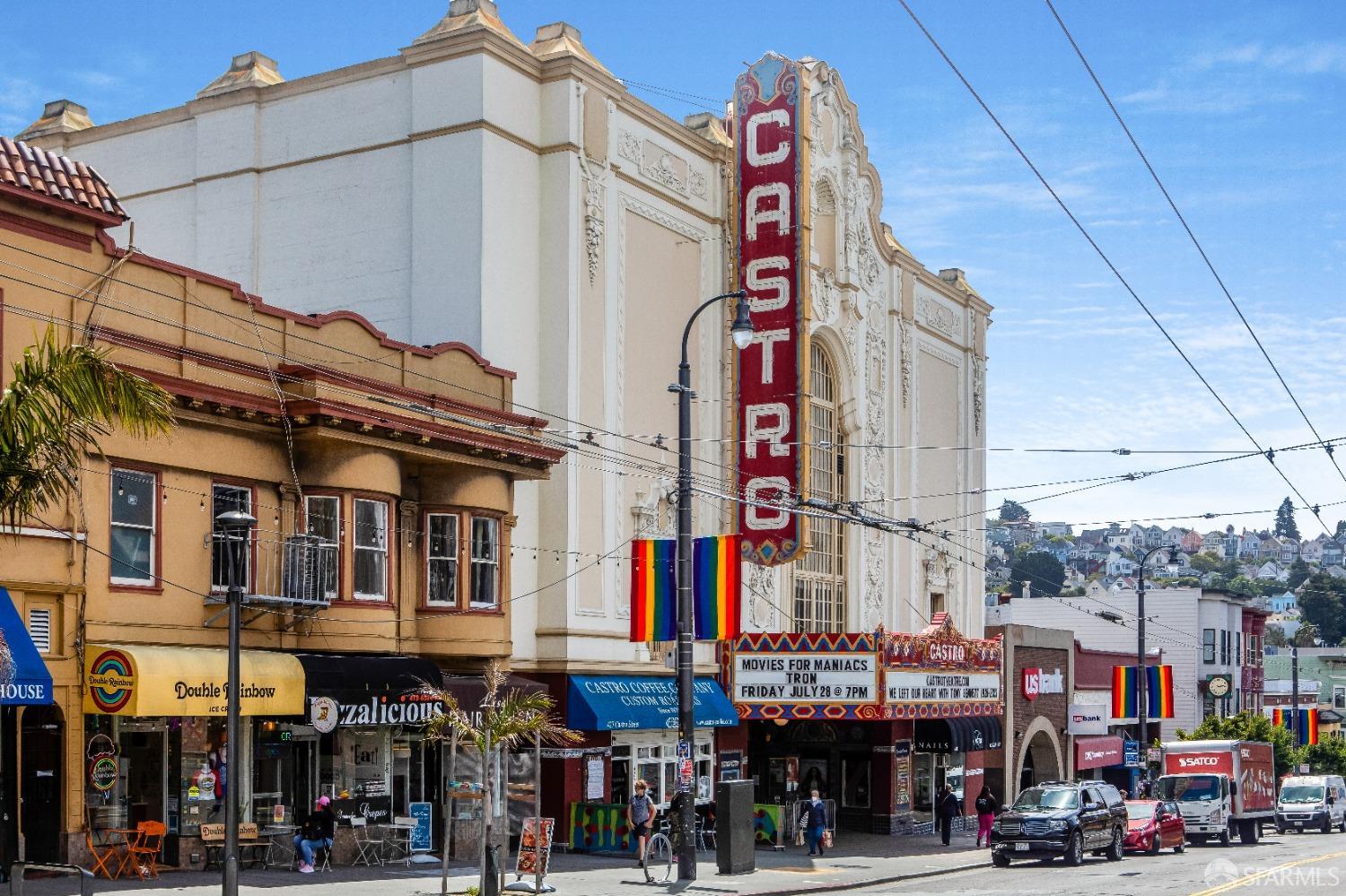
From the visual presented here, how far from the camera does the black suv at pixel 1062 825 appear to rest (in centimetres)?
3609

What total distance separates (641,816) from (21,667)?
1194cm

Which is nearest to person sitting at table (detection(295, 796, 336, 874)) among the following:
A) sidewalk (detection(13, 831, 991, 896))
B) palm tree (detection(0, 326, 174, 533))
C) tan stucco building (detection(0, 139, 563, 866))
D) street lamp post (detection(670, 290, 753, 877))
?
sidewalk (detection(13, 831, 991, 896))

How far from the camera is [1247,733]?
229 feet

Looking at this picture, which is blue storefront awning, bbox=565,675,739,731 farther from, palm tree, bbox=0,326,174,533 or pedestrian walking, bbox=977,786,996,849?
palm tree, bbox=0,326,174,533

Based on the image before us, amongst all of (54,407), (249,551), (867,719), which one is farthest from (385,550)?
(867,719)

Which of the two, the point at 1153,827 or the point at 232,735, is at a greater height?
the point at 232,735

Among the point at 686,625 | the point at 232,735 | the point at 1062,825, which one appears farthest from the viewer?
the point at 1062,825

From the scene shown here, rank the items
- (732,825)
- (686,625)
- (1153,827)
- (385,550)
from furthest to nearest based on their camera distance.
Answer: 1. (1153,827)
2. (732,825)
3. (385,550)
4. (686,625)

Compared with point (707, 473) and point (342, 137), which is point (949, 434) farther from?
point (342, 137)

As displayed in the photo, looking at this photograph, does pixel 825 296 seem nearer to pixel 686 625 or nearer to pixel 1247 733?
pixel 686 625

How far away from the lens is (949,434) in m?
53.8

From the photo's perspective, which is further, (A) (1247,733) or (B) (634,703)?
(A) (1247,733)

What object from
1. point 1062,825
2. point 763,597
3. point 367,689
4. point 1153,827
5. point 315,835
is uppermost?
point 763,597

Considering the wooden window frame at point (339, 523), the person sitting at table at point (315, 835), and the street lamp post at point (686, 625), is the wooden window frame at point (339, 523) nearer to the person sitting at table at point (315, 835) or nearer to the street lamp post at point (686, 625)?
the person sitting at table at point (315, 835)
